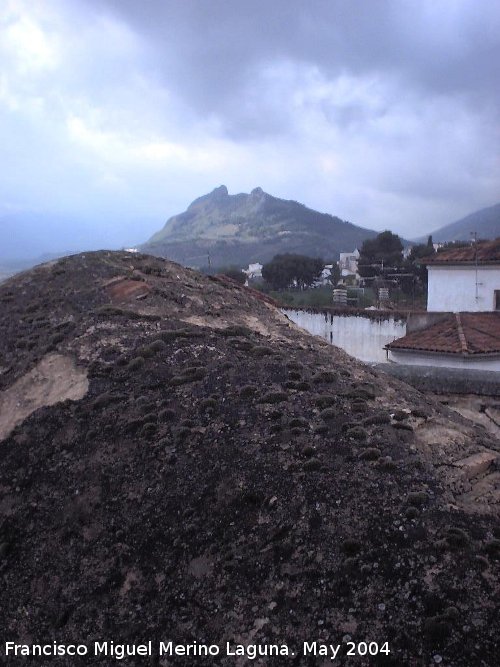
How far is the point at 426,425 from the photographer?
5254 mm

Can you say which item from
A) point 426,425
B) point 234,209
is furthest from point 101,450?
point 234,209

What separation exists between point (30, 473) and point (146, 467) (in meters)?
1.29

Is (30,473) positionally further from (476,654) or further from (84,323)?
(476,654)

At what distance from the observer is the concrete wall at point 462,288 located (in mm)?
25844

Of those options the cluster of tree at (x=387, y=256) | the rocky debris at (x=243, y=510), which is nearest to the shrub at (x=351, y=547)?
the rocky debris at (x=243, y=510)

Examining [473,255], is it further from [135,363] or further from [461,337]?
[135,363]

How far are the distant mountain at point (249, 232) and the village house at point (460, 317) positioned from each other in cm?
4810

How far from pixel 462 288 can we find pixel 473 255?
65.5 inches

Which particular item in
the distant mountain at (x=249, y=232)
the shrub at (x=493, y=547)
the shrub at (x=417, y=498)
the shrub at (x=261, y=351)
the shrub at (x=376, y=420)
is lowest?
the shrub at (x=493, y=547)

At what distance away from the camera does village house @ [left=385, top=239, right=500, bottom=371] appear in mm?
16266

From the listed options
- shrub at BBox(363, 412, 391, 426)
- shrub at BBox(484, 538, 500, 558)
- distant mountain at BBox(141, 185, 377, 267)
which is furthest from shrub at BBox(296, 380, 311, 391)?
distant mountain at BBox(141, 185, 377, 267)

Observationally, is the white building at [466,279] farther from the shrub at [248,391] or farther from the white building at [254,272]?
the white building at [254,272]

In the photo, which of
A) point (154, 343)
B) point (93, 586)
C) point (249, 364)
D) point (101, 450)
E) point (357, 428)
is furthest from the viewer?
point (154, 343)

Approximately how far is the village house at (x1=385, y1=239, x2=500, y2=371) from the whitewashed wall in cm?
84
